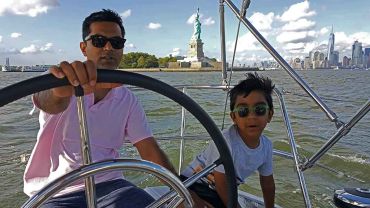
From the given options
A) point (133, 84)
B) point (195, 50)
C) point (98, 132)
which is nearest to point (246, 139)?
point (98, 132)

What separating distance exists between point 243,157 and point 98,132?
1.96ft

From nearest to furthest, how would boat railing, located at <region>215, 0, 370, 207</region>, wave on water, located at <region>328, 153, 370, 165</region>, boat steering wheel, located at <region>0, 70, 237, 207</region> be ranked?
1. boat steering wheel, located at <region>0, 70, 237, 207</region>
2. boat railing, located at <region>215, 0, 370, 207</region>
3. wave on water, located at <region>328, 153, 370, 165</region>

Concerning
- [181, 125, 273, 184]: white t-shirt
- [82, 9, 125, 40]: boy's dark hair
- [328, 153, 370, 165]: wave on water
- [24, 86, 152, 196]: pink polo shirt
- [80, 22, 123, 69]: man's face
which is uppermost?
[82, 9, 125, 40]: boy's dark hair

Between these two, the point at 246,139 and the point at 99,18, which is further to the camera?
the point at 246,139

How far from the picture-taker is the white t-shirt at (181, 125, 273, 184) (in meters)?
1.52

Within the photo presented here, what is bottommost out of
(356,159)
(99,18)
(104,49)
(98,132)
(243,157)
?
(356,159)

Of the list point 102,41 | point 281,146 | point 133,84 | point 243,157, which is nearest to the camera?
point 133,84

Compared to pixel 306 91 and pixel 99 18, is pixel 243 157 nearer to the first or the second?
pixel 306 91

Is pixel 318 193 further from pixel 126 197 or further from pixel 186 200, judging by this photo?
pixel 186 200

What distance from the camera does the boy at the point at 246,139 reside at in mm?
1515

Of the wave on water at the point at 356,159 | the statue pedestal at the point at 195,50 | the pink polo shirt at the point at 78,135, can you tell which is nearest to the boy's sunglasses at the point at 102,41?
the pink polo shirt at the point at 78,135

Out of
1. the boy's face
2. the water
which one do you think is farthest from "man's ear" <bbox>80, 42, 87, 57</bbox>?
the boy's face

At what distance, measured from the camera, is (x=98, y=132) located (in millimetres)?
1304

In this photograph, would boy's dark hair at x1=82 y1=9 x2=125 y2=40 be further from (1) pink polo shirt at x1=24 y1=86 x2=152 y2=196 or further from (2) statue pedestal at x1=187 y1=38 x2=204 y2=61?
(2) statue pedestal at x1=187 y1=38 x2=204 y2=61
